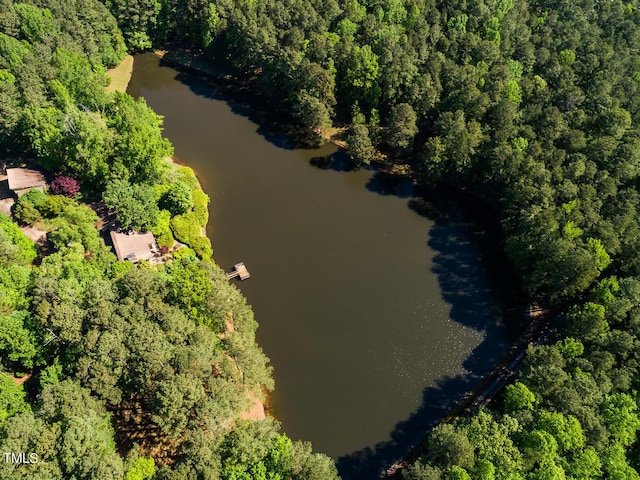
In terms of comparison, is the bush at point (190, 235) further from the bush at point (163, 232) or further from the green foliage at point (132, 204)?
the green foliage at point (132, 204)

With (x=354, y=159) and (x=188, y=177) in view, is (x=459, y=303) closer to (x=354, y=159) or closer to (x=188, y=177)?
(x=354, y=159)

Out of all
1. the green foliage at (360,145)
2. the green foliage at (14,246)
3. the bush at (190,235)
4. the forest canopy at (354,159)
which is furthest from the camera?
the green foliage at (360,145)

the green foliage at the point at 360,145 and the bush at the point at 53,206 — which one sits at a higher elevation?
the green foliage at the point at 360,145

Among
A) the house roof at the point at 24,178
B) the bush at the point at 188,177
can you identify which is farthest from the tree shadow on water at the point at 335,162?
the house roof at the point at 24,178

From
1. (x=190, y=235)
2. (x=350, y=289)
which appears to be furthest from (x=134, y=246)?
(x=350, y=289)

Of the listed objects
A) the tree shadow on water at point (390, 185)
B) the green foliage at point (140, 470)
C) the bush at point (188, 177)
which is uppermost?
the tree shadow on water at point (390, 185)

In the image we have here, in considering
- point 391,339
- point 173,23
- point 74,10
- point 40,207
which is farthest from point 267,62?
point 391,339

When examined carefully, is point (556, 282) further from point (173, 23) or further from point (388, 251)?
point (173, 23)
